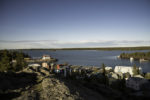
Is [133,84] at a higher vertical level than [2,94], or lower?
lower

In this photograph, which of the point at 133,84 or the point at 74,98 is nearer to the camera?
the point at 74,98

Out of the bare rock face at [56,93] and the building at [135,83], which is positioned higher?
the bare rock face at [56,93]

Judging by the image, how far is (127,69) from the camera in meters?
29.0

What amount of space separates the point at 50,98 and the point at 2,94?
2.52 meters

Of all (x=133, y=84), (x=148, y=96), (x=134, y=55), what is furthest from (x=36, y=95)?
(x=134, y=55)

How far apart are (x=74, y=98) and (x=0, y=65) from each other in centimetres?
2059

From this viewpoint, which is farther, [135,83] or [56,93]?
[135,83]

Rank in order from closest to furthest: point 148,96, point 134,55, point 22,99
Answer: point 22,99 → point 148,96 → point 134,55

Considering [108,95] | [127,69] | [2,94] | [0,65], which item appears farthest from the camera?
[127,69]

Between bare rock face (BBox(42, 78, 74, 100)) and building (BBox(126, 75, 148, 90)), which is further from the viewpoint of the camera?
building (BBox(126, 75, 148, 90))

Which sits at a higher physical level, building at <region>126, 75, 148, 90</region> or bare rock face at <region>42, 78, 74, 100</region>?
bare rock face at <region>42, 78, 74, 100</region>

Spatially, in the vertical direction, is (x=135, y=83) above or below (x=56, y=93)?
below

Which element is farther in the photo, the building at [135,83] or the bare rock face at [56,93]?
the building at [135,83]

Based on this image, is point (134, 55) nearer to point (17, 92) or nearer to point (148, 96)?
point (148, 96)
